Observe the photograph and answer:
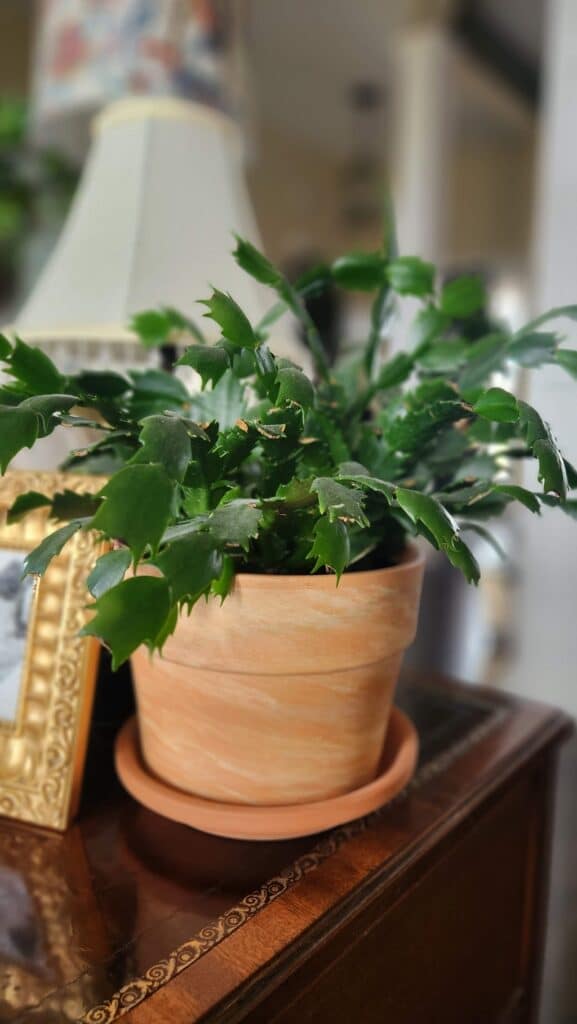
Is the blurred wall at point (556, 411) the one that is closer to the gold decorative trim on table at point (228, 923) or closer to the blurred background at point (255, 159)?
the blurred background at point (255, 159)

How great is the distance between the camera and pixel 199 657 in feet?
1.47

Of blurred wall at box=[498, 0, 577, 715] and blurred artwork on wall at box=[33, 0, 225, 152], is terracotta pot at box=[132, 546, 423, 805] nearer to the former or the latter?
blurred artwork on wall at box=[33, 0, 225, 152]

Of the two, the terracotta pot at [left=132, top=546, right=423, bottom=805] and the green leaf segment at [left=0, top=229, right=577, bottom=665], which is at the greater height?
the green leaf segment at [left=0, top=229, right=577, bottom=665]

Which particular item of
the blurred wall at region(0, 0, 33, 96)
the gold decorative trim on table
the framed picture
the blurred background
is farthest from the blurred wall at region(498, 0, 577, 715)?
the blurred wall at region(0, 0, 33, 96)

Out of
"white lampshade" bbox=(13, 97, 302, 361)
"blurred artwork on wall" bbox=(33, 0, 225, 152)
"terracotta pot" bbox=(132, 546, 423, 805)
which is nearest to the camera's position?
"terracotta pot" bbox=(132, 546, 423, 805)

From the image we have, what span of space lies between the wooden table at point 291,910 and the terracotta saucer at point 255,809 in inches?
0.7

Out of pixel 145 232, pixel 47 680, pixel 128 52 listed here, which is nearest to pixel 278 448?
pixel 47 680

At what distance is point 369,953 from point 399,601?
0.23 metres

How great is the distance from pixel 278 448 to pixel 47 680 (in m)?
0.26

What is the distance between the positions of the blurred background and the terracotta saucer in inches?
16.7

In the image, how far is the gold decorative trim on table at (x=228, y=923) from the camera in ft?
1.18

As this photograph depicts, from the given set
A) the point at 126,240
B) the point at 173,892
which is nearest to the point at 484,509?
the point at 173,892

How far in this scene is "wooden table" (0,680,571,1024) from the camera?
38 cm

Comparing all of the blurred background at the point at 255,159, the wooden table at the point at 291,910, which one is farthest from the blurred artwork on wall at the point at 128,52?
the wooden table at the point at 291,910
